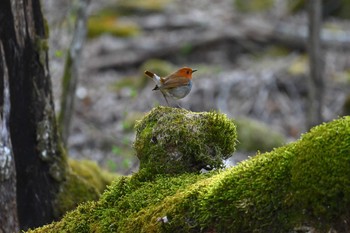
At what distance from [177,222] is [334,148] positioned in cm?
94

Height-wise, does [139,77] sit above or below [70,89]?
above

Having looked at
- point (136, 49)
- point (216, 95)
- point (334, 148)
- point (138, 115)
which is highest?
point (136, 49)

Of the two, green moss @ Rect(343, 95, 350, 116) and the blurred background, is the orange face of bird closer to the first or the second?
the blurred background

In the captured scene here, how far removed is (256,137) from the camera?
42.7 ft

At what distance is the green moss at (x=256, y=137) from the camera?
42.3 feet

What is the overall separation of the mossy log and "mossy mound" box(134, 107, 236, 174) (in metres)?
0.37

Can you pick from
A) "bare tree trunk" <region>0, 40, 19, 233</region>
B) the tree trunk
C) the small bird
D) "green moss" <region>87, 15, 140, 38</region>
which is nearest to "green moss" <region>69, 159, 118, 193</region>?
the tree trunk

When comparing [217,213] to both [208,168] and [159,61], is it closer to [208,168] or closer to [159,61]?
[208,168]

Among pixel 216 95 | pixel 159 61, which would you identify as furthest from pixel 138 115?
pixel 159 61

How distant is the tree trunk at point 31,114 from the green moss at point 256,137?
6.76 metres

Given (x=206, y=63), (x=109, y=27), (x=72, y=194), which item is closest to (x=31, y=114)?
(x=72, y=194)

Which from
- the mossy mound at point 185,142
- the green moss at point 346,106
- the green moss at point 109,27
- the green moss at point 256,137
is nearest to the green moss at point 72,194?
the mossy mound at point 185,142

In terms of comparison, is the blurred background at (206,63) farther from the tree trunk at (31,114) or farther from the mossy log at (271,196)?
the mossy log at (271,196)

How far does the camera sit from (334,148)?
137 inches
